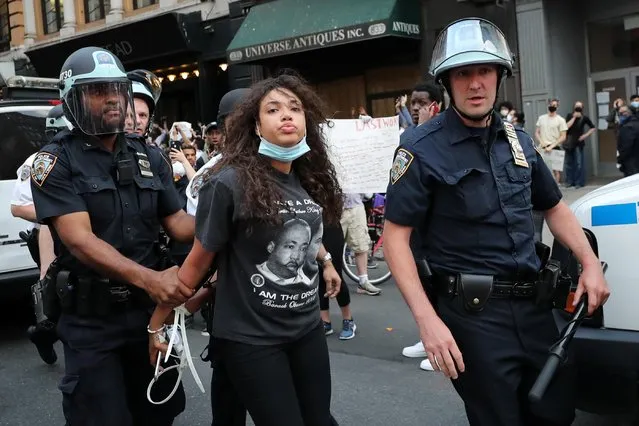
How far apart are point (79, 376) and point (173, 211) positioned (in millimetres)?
787

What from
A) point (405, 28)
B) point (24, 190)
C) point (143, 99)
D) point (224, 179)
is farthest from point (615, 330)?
point (405, 28)

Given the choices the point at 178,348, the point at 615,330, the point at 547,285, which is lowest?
the point at 615,330

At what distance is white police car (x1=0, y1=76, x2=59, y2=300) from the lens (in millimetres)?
6199

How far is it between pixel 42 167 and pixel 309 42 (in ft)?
42.4

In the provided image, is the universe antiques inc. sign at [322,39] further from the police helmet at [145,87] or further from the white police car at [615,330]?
the white police car at [615,330]

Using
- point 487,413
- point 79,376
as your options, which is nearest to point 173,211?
point 79,376

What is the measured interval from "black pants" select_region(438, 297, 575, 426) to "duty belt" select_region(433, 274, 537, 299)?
0.02m

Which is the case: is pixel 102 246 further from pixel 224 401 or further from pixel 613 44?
pixel 613 44

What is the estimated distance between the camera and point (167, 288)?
2629mm

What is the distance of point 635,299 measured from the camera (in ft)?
9.80

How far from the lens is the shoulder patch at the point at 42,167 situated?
2.75m

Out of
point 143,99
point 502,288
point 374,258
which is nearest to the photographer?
point 502,288

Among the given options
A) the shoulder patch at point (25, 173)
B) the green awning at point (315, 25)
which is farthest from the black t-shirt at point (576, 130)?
the shoulder patch at point (25, 173)

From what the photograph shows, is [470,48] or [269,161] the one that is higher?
[470,48]
